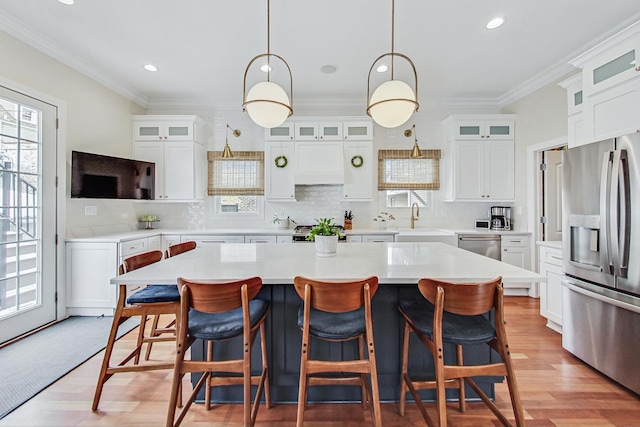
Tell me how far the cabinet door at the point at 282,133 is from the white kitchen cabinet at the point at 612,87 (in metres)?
3.27

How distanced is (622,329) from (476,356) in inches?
45.8

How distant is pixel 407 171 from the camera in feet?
15.6

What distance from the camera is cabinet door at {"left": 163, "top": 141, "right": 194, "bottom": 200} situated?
4379 millimetres

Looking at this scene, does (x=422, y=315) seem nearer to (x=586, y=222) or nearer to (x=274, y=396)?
(x=274, y=396)

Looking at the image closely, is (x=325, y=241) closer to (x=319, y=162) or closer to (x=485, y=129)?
(x=319, y=162)

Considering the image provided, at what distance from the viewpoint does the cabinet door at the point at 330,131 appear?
4.37 m

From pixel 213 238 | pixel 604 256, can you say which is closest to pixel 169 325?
pixel 213 238

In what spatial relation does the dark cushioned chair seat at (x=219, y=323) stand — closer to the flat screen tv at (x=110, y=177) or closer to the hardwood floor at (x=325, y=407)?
the hardwood floor at (x=325, y=407)

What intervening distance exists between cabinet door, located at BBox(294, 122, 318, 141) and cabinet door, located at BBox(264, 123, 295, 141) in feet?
0.25

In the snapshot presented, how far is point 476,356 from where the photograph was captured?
1840 millimetres

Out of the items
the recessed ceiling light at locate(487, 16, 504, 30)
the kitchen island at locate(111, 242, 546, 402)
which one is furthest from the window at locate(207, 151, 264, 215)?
the recessed ceiling light at locate(487, 16, 504, 30)

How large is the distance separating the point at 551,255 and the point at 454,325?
89.8 inches

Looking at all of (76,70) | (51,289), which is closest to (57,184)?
(51,289)

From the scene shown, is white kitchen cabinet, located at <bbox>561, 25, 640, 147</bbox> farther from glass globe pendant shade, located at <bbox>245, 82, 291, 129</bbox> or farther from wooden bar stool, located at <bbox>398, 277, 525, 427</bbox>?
glass globe pendant shade, located at <bbox>245, 82, 291, 129</bbox>
